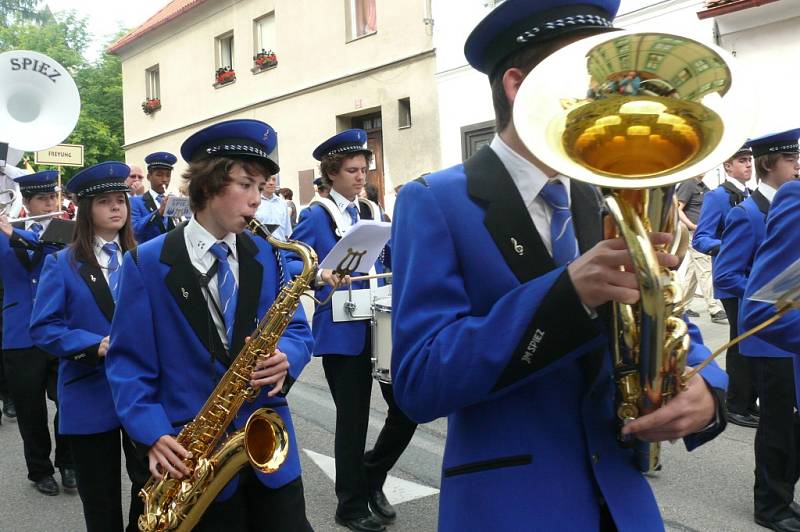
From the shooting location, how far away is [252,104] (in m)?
20.2

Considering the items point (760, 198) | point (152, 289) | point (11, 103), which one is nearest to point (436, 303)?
point (152, 289)

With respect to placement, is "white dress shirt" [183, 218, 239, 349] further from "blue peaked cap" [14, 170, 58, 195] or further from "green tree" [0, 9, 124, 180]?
"green tree" [0, 9, 124, 180]

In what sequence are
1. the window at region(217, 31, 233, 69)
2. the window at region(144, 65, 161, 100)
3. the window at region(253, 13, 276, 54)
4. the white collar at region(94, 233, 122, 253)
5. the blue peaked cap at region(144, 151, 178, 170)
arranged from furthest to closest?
the window at region(144, 65, 161, 100) < the window at region(217, 31, 233, 69) < the window at region(253, 13, 276, 54) < the blue peaked cap at region(144, 151, 178, 170) < the white collar at region(94, 233, 122, 253)

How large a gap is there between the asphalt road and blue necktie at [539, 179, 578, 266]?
2958 millimetres

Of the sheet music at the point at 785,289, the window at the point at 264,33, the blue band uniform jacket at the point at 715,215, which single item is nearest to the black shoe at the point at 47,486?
the sheet music at the point at 785,289

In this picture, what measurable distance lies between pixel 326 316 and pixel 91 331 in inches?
48.9

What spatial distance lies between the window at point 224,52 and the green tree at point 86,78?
1181 cm

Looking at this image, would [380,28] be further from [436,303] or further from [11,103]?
[436,303]

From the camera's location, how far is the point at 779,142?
491 cm

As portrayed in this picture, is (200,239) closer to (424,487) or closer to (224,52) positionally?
(424,487)

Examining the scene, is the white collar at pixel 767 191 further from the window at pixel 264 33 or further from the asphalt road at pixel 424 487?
the window at pixel 264 33

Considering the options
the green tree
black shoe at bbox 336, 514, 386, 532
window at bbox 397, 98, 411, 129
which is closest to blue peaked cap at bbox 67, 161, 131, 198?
black shoe at bbox 336, 514, 386, 532

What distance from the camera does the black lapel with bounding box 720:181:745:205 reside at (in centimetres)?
651

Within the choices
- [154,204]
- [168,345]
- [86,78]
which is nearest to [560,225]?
[168,345]
